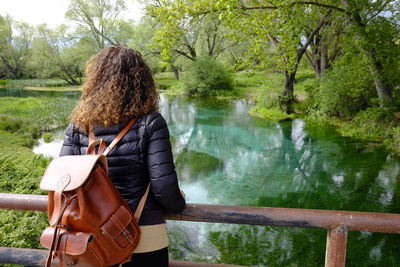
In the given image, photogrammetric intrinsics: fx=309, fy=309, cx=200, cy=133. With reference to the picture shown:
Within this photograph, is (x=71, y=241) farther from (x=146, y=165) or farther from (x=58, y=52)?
(x=58, y=52)

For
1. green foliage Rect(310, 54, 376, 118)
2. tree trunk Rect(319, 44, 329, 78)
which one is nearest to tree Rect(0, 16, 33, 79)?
tree trunk Rect(319, 44, 329, 78)

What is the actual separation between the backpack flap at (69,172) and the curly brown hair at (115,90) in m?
0.29

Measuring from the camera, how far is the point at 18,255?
2.12 m

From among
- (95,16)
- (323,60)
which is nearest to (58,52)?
(95,16)

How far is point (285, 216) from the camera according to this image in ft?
5.92

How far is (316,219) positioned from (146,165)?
102cm

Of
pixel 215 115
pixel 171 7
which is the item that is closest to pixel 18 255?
pixel 171 7

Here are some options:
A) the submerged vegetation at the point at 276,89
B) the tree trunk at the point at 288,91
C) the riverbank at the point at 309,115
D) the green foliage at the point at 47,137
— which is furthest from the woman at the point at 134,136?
the tree trunk at the point at 288,91

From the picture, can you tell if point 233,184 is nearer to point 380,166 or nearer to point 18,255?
point 380,166

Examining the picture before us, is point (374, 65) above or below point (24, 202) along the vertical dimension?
above

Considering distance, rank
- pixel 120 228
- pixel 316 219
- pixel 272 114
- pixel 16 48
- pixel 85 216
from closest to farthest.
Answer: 1. pixel 85 216
2. pixel 120 228
3. pixel 316 219
4. pixel 272 114
5. pixel 16 48

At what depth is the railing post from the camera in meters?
1.75

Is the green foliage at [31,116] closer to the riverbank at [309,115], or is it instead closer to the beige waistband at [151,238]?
the riverbank at [309,115]

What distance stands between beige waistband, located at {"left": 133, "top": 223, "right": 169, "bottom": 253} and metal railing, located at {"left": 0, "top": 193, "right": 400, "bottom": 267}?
0.16 m
